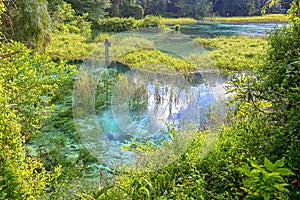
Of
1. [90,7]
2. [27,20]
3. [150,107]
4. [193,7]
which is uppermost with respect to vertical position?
[193,7]

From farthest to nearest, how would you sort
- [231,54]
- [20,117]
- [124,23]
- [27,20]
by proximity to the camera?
1. [124,23]
2. [231,54]
3. [27,20]
4. [20,117]

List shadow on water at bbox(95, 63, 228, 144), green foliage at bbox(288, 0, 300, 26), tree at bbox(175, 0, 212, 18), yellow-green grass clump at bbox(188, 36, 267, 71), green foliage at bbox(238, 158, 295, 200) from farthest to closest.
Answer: tree at bbox(175, 0, 212, 18) → yellow-green grass clump at bbox(188, 36, 267, 71) → shadow on water at bbox(95, 63, 228, 144) → green foliage at bbox(288, 0, 300, 26) → green foliage at bbox(238, 158, 295, 200)

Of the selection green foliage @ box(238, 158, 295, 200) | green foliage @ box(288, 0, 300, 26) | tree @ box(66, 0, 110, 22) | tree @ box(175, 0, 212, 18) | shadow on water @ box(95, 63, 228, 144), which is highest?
tree @ box(175, 0, 212, 18)

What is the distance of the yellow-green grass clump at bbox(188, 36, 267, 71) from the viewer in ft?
17.8

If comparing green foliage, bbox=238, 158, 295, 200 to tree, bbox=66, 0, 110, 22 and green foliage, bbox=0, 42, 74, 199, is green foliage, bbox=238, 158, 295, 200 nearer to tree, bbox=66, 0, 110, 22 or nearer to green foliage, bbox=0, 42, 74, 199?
green foliage, bbox=0, 42, 74, 199

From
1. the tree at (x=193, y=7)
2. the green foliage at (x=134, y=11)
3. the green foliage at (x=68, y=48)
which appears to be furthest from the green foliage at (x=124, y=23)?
the tree at (x=193, y=7)

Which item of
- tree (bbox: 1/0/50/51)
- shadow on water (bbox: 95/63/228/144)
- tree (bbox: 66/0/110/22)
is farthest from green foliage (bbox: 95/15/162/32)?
tree (bbox: 1/0/50/51)

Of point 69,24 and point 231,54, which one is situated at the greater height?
point 69,24

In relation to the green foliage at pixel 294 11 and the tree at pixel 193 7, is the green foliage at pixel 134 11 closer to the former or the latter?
the tree at pixel 193 7

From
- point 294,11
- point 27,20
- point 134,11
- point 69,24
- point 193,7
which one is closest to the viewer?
point 294,11

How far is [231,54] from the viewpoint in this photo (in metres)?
7.40

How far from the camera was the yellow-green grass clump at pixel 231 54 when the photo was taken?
543cm

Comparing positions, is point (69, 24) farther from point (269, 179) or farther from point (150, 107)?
point (269, 179)

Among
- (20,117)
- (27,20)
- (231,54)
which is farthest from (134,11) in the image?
(20,117)
